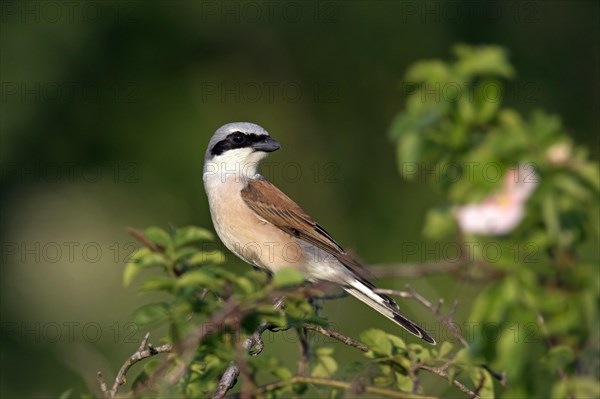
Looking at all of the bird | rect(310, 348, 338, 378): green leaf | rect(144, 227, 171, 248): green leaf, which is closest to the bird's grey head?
the bird

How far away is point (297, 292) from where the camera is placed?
1.93 m

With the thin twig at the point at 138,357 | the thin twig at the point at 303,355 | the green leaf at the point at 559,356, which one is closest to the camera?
the green leaf at the point at 559,356

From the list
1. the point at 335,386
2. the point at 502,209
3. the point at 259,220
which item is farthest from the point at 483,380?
the point at 259,220

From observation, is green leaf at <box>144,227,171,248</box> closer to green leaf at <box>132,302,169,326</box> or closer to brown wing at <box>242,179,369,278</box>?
green leaf at <box>132,302,169,326</box>

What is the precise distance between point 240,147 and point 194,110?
3.06m

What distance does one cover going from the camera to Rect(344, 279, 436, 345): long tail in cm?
431

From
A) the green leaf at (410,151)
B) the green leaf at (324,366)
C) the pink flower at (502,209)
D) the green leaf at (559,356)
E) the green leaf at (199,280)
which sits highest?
the green leaf at (410,151)

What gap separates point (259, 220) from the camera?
16.4ft

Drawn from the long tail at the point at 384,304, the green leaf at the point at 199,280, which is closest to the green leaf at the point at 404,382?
the green leaf at the point at 199,280

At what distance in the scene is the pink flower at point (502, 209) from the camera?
182 cm

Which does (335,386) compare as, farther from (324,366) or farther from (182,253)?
(182,253)

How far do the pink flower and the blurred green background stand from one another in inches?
215

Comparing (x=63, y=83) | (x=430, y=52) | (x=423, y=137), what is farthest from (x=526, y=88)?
(x=423, y=137)

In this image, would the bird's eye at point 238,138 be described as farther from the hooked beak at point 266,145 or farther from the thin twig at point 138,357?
the thin twig at point 138,357
